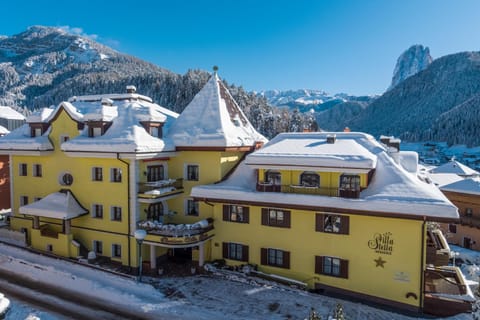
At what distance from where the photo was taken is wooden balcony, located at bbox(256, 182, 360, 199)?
19.1 metres

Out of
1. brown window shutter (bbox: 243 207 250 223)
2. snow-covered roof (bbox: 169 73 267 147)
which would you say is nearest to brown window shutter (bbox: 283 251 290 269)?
brown window shutter (bbox: 243 207 250 223)

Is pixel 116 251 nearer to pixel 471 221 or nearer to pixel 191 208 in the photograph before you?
pixel 191 208

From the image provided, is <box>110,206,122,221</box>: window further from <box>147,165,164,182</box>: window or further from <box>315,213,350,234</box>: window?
<box>315,213,350,234</box>: window

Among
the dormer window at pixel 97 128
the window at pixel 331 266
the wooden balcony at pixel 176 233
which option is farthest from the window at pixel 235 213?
the dormer window at pixel 97 128

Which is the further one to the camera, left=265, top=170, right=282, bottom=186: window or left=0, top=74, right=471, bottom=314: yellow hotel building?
left=265, top=170, right=282, bottom=186: window

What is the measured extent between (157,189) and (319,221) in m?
11.1

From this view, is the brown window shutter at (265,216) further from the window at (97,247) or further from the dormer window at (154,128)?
the window at (97,247)

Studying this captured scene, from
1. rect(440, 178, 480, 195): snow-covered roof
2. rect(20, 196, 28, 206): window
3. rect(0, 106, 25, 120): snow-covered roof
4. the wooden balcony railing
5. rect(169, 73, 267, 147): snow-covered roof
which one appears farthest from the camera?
rect(0, 106, 25, 120): snow-covered roof

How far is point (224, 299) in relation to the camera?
62.1ft

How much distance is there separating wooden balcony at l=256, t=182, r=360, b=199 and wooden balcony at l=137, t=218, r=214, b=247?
4761mm

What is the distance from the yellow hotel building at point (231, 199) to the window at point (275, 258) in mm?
69

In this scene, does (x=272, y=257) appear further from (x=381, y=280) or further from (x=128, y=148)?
(x=128, y=148)

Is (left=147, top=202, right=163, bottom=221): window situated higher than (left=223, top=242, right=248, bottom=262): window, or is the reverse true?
(left=147, top=202, right=163, bottom=221): window

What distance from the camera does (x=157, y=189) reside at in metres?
23.4
